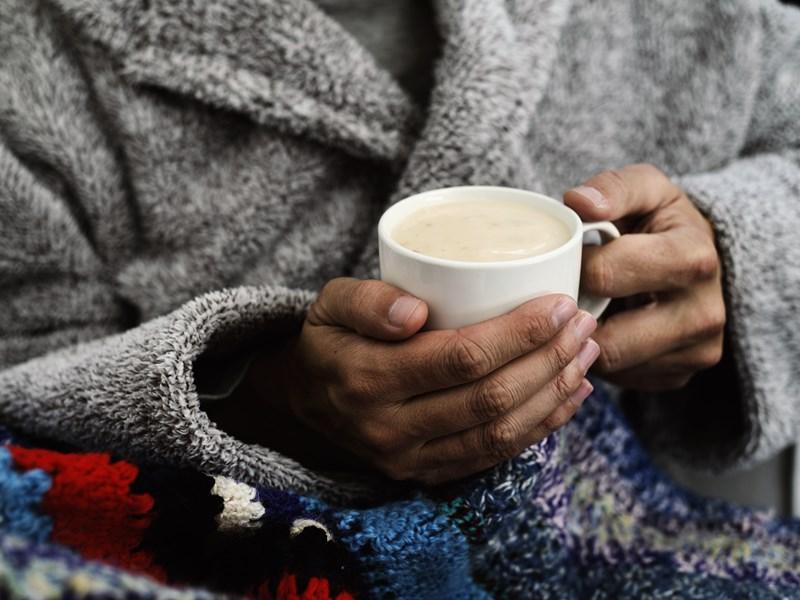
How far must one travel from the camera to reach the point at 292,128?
2.08ft

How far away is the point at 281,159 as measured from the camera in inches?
25.7

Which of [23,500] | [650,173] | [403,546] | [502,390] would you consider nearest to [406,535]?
[403,546]

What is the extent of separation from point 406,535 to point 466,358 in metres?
0.12

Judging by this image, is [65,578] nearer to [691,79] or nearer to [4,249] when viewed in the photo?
[4,249]

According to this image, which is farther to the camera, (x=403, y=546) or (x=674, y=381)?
(x=674, y=381)

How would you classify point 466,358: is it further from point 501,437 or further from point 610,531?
point 610,531

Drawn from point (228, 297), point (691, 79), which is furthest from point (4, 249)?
point (691, 79)

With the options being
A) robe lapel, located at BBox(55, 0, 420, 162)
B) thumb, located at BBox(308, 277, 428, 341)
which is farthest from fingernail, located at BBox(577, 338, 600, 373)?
robe lapel, located at BBox(55, 0, 420, 162)

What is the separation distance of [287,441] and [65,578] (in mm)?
326

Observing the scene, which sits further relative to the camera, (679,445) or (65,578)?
(679,445)

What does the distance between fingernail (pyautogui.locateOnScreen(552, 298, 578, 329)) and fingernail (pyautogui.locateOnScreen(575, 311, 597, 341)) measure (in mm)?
26

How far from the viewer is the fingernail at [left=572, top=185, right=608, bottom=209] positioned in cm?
52

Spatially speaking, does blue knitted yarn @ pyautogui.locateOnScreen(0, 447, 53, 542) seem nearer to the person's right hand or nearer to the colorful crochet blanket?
the colorful crochet blanket

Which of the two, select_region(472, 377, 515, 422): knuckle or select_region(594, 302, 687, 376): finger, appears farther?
select_region(594, 302, 687, 376): finger
